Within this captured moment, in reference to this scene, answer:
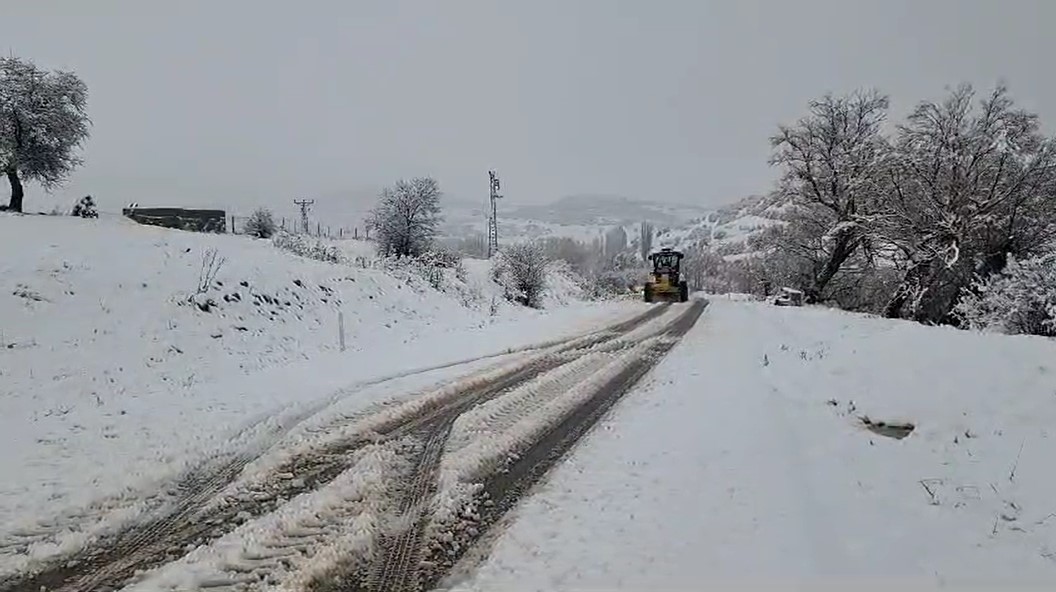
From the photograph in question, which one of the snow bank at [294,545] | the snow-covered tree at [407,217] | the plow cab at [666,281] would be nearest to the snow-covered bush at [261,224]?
the snow-covered tree at [407,217]

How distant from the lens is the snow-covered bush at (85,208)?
22.8m

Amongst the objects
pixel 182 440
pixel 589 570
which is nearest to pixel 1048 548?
pixel 589 570

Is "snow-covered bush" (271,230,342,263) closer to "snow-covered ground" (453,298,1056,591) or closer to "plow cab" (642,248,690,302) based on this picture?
"snow-covered ground" (453,298,1056,591)

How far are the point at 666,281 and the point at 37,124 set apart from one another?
102 ft

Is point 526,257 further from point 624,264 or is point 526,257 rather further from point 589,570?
point 624,264

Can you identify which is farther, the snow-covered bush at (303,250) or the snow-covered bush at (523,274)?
the snow-covered bush at (523,274)

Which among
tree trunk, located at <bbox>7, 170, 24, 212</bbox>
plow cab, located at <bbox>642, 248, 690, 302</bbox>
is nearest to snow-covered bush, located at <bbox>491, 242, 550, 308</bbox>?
plow cab, located at <bbox>642, 248, 690, 302</bbox>

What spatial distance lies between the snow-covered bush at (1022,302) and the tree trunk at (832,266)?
12757mm

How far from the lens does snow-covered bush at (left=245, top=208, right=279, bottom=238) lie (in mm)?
32750

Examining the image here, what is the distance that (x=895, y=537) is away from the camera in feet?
14.3

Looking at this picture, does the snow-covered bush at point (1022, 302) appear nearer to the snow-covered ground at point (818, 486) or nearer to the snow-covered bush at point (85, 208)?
the snow-covered ground at point (818, 486)

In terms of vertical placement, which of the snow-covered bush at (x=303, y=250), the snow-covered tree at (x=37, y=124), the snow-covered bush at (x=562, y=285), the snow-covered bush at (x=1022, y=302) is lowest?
the snow-covered bush at (x=562, y=285)

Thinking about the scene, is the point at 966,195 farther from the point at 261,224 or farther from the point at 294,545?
the point at 261,224

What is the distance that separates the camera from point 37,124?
2267 cm
